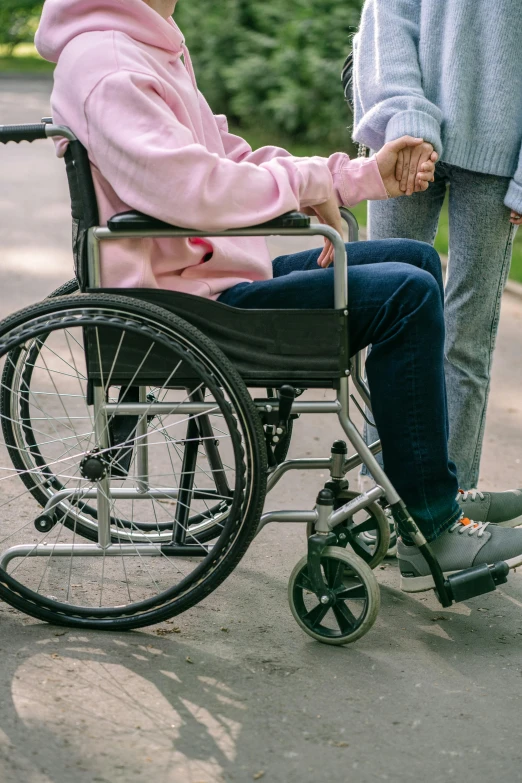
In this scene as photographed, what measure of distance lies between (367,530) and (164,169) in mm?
1106

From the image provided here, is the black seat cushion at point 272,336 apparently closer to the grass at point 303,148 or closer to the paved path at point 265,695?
the paved path at point 265,695

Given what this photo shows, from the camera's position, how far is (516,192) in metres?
2.96

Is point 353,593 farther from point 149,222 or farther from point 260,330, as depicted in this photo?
point 149,222

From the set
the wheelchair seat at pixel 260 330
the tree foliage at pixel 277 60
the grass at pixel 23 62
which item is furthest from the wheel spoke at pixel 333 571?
the grass at pixel 23 62

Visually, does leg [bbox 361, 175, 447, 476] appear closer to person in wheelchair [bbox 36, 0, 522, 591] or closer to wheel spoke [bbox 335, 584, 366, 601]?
person in wheelchair [bbox 36, 0, 522, 591]

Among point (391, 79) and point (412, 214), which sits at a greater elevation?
point (391, 79)

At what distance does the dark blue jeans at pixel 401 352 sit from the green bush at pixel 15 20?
84.1 feet

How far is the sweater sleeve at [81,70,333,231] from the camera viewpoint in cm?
238

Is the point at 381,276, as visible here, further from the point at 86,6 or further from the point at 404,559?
the point at 86,6

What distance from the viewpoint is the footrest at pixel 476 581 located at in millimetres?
2656

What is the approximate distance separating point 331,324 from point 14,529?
4.26 ft

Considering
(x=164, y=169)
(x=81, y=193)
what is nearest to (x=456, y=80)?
(x=164, y=169)

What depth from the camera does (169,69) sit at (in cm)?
262

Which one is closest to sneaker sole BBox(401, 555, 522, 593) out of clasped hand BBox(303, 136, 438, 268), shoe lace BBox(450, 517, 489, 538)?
shoe lace BBox(450, 517, 489, 538)
